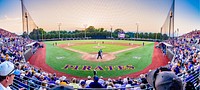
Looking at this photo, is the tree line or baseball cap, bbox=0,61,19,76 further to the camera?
the tree line

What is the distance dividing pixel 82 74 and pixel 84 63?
2.43 meters

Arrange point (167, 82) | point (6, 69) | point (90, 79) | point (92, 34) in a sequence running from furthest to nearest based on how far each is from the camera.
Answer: point (92, 34), point (90, 79), point (6, 69), point (167, 82)

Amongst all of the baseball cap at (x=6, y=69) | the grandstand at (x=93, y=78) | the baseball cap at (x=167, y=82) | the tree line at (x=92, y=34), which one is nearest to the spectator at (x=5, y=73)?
the baseball cap at (x=6, y=69)

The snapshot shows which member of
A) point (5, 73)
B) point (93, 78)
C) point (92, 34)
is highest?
point (92, 34)

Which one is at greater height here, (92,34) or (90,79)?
(92,34)

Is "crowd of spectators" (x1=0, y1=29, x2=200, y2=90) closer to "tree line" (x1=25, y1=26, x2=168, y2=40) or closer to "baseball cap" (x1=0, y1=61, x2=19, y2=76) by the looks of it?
"baseball cap" (x1=0, y1=61, x2=19, y2=76)

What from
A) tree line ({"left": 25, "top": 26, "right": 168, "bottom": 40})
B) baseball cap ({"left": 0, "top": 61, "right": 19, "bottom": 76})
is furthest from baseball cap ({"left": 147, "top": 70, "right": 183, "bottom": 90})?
tree line ({"left": 25, "top": 26, "right": 168, "bottom": 40})

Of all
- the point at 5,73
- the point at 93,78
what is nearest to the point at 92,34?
the point at 93,78

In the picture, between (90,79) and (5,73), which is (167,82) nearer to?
(5,73)

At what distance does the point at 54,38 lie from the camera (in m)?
30.6

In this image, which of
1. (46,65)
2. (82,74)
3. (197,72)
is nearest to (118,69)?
(82,74)

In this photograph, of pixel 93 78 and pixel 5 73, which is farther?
pixel 93 78

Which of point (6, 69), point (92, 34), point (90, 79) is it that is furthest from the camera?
point (92, 34)

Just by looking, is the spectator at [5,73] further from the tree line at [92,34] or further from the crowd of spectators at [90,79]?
the tree line at [92,34]
